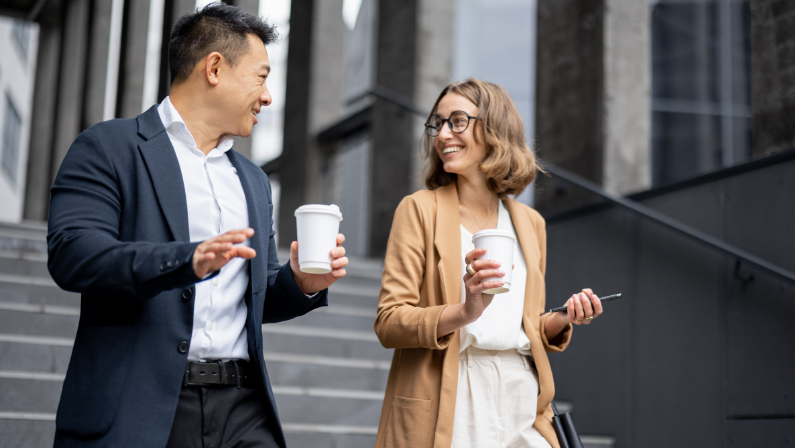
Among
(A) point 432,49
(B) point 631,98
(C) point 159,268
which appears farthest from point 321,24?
(C) point 159,268

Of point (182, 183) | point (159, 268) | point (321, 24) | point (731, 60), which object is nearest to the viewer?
point (159, 268)

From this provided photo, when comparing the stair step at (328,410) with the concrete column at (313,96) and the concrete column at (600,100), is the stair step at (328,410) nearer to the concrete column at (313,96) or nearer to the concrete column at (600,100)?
the concrete column at (600,100)

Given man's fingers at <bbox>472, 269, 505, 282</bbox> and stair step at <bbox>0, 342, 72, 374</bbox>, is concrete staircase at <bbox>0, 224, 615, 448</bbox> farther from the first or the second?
man's fingers at <bbox>472, 269, 505, 282</bbox>

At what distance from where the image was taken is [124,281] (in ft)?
4.46

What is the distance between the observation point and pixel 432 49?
6648mm

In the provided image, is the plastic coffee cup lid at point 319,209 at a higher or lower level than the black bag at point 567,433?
higher

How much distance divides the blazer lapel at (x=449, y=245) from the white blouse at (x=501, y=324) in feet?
0.06

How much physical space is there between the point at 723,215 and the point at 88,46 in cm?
1233

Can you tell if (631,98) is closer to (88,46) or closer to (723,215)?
(723,215)

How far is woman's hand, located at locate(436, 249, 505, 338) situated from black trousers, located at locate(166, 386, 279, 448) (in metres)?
0.48

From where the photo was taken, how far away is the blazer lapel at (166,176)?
1.59m

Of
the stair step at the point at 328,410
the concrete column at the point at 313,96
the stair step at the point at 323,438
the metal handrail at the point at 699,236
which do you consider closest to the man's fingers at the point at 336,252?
the metal handrail at the point at 699,236

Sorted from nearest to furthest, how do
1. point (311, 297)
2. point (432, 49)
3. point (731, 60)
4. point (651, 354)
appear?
point (311, 297) < point (651, 354) < point (432, 49) < point (731, 60)

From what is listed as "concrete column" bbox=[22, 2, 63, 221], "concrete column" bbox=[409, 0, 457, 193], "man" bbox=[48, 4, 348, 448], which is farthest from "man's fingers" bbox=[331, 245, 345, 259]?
"concrete column" bbox=[22, 2, 63, 221]
